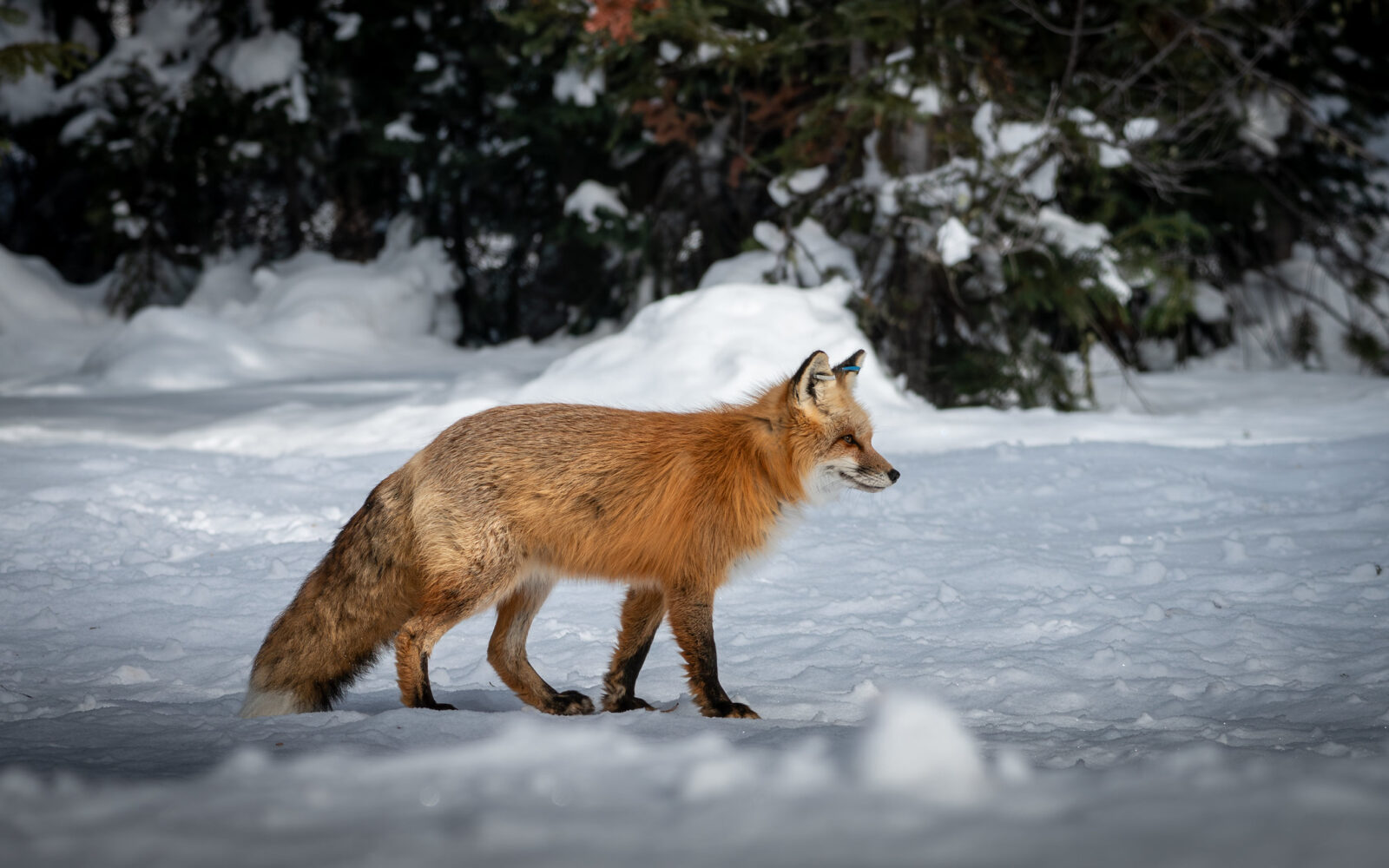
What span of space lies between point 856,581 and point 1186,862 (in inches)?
153

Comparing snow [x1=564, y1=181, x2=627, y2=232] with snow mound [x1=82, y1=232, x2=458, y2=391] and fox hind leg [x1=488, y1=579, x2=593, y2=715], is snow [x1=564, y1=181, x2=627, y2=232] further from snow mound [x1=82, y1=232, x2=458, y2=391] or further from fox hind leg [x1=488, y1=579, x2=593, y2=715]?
fox hind leg [x1=488, y1=579, x2=593, y2=715]

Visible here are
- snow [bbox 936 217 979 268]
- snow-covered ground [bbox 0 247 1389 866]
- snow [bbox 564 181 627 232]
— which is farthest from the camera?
snow [bbox 564 181 627 232]

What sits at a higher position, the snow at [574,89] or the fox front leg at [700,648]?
the snow at [574,89]

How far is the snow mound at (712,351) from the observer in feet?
30.4

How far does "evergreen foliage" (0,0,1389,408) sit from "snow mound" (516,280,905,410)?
97cm

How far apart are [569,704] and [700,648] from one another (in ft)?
2.02

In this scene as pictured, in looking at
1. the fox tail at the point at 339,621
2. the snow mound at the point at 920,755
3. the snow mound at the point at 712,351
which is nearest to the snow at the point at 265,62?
the snow mound at the point at 712,351

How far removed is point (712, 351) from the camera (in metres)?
9.71

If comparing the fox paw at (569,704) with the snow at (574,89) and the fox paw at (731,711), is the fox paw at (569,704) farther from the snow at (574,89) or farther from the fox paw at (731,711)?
the snow at (574,89)

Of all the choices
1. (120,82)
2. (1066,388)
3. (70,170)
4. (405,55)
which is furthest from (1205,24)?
(70,170)

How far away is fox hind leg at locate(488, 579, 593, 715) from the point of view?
3.94 metres

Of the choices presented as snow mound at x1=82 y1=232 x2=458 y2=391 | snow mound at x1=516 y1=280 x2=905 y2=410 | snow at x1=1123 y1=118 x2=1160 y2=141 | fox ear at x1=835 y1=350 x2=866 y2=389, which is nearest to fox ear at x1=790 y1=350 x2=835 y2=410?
fox ear at x1=835 y1=350 x2=866 y2=389

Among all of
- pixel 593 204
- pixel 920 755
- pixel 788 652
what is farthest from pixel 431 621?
pixel 593 204

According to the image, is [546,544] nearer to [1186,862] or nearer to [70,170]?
[1186,862]
